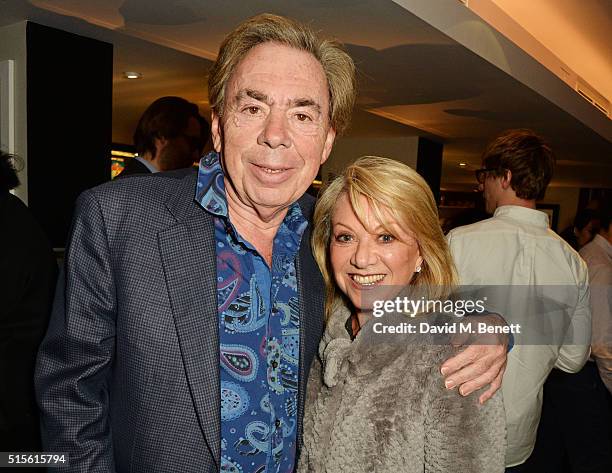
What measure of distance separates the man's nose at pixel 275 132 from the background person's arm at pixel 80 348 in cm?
39

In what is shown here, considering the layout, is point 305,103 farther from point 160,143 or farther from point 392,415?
point 160,143

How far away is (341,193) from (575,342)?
149 centimetres

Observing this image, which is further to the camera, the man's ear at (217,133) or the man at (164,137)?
the man at (164,137)

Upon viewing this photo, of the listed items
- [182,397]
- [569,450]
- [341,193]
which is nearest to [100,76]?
[341,193]

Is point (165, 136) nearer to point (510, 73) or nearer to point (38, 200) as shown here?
point (38, 200)

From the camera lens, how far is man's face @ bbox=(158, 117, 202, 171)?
3.07 meters

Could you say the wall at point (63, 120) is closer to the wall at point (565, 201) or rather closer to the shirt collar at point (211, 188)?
the shirt collar at point (211, 188)

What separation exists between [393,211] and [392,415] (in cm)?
50

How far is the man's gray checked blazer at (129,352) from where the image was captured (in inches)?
40.4

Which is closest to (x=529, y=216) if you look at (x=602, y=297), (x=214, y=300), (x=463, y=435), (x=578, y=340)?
(x=578, y=340)

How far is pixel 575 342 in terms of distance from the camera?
224 cm

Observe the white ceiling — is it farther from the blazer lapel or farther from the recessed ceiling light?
the blazer lapel

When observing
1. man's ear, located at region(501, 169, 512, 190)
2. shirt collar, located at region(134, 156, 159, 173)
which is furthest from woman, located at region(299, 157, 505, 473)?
shirt collar, located at region(134, 156, 159, 173)

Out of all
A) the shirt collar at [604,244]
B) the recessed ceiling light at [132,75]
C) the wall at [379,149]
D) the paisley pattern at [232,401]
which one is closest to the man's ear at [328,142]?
the paisley pattern at [232,401]
